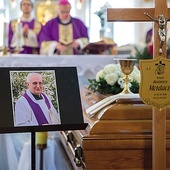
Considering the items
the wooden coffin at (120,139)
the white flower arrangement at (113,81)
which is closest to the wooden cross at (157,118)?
the wooden coffin at (120,139)

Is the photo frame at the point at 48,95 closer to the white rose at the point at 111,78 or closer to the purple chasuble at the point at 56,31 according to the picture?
the white rose at the point at 111,78

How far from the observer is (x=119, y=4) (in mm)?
8258

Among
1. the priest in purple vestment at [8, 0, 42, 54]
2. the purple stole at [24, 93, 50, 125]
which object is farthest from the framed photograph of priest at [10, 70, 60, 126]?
the priest in purple vestment at [8, 0, 42, 54]

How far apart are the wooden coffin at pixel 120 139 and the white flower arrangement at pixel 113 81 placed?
0.48 metres

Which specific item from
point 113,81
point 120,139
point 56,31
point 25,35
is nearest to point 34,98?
point 120,139

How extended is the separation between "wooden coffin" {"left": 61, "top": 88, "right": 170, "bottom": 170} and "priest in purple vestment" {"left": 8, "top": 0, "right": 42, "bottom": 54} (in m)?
2.88

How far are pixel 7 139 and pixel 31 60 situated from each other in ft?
2.17

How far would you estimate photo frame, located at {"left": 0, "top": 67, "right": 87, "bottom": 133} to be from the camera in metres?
1.21

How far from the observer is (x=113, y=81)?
1956 millimetres

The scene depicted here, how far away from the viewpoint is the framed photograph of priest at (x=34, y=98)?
1.23 m

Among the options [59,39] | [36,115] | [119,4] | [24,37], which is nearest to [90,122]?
[36,115]

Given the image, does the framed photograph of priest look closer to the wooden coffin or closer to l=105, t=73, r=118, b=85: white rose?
the wooden coffin

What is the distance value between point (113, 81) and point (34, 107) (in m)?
0.76

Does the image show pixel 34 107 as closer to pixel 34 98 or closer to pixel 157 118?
pixel 34 98
